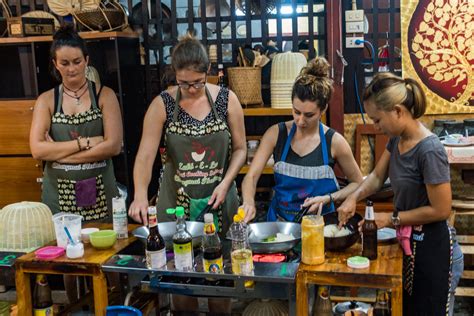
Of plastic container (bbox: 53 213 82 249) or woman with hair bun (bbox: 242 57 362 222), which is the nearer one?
plastic container (bbox: 53 213 82 249)

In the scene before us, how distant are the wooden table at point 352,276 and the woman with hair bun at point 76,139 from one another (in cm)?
145

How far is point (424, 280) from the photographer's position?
2240 mm

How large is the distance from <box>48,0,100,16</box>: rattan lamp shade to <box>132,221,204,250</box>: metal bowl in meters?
1.98

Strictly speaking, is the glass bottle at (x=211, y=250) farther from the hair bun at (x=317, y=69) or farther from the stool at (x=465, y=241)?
the stool at (x=465, y=241)

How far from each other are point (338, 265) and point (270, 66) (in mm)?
2136

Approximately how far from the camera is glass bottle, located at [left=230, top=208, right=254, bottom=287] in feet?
6.77

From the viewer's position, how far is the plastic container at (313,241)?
208 centimetres

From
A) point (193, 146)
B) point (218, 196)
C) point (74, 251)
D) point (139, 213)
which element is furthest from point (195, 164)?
point (74, 251)

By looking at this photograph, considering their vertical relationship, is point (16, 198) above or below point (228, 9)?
below

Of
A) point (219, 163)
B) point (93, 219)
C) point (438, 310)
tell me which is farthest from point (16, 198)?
point (438, 310)

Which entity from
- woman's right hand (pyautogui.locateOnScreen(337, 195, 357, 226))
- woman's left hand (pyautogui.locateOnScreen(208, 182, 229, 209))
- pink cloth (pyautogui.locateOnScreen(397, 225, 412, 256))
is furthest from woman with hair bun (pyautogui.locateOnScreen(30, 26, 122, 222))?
pink cloth (pyautogui.locateOnScreen(397, 225, 412, 256))

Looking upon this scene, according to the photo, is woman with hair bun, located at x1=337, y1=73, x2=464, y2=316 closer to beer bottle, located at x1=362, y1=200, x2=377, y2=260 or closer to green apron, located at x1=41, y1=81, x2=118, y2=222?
beer bottle, located at x1=362, y1=200, x2=377, y2=260

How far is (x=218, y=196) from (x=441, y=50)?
2.22 metres

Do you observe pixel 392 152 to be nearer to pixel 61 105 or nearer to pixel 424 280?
pixel 424 280
